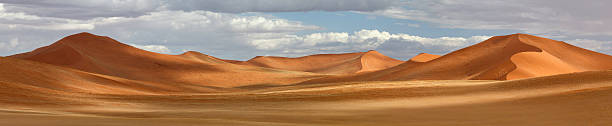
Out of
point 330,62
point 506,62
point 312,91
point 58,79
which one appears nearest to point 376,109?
point 312,91

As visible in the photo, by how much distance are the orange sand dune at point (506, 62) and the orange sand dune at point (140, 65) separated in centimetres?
2827

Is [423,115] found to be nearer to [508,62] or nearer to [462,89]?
[462,89]

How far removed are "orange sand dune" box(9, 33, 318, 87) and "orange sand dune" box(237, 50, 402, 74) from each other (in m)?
40.2

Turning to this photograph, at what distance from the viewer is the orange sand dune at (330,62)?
500 feet

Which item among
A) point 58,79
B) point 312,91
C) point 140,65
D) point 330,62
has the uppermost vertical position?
point 140,65

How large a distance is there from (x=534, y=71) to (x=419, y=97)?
34.8 metres

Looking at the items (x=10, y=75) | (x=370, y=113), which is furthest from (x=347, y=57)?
(x=370, y=113)

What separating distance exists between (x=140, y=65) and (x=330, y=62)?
79.0 meters

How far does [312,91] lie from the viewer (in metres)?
34.5

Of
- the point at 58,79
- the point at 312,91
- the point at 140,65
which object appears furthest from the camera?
the point at 140,65

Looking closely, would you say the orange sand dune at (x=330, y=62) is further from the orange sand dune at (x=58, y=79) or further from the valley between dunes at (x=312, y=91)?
the orange sand dune at (x=58, y=79)

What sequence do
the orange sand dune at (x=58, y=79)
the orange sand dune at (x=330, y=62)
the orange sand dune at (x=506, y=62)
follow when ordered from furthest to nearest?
1. the orange sand dune at (x=330, y=62)
2. the orange sand dune at (x=506, y=62)
3. the orange sand dune at (x=58, y=79)

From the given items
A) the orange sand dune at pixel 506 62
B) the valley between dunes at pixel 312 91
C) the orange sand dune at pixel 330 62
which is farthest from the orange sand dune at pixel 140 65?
the orange sand dune at pixel 330 62

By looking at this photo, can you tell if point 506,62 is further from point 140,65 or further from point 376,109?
point 140,65
